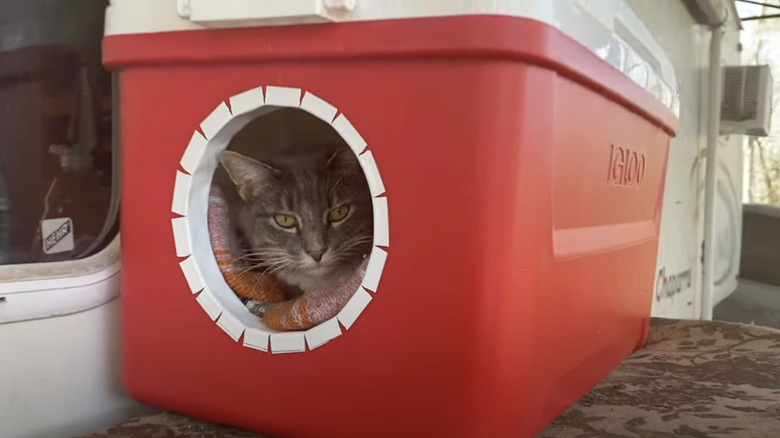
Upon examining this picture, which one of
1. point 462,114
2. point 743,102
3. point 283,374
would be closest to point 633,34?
point 462,114

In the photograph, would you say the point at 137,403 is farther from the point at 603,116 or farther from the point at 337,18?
the point at 603,116

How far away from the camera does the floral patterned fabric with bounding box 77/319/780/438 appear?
2.47 ft

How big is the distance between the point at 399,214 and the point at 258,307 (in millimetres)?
259

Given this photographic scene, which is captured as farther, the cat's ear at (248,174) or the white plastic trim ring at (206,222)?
the cat's ear at (248,174)

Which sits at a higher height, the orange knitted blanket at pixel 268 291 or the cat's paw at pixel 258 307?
the orange knitted blanket at pixel 268 291

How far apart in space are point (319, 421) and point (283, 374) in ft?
0.20

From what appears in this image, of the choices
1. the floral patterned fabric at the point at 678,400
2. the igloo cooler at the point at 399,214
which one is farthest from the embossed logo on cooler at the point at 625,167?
the floral patterned fabric at the point at 678,400

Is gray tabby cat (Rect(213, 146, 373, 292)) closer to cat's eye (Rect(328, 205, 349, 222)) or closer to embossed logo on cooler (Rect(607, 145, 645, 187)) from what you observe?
cat's eye (Rect(328, 205, 349, 222))

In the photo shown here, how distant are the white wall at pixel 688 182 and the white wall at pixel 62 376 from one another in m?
1.26

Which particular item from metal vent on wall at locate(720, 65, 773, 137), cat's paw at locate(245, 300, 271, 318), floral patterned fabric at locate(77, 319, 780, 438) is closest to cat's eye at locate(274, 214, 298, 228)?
cat's paw at locate(245, 300, 271, 318)

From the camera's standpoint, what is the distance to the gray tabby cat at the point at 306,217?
91 centimetres

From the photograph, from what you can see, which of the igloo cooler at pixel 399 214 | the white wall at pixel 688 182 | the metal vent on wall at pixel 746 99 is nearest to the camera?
the igloo cooler at pixel 399 214

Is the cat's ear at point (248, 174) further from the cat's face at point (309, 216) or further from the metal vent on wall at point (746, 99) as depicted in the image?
the metal vent on wall at point (746, 99)

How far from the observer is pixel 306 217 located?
94 cm
